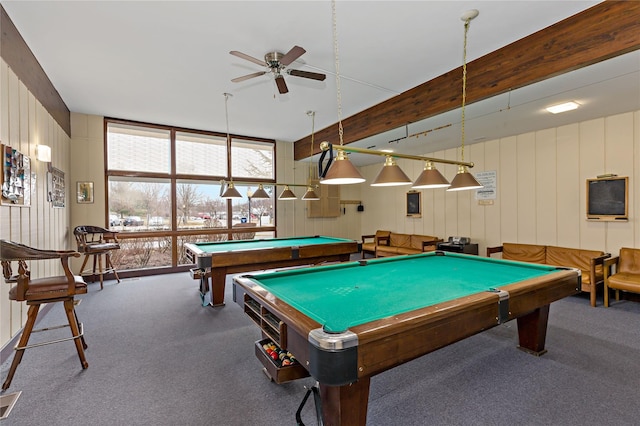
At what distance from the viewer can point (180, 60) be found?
3.34 metres

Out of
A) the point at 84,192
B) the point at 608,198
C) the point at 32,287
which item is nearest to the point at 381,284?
the point at 32,287

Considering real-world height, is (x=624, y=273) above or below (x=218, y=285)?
above

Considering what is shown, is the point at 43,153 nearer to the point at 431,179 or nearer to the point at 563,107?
the point at 431,179

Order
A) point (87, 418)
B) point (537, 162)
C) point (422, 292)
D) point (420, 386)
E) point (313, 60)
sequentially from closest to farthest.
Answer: point (87, 418) < point (422, 292) < point (420, 386) < point (313, 60) < point (537, 162)

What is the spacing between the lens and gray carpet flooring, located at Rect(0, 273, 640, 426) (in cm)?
185

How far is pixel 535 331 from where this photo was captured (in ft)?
8.45

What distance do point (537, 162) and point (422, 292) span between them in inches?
183

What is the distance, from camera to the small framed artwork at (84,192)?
530 cm

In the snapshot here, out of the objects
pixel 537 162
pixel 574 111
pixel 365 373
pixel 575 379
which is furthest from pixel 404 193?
pixel 365 373

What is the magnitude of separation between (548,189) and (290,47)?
4.80 metres

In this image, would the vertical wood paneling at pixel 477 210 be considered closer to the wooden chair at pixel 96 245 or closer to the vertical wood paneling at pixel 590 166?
the vertical wood paneling at pixel 590 166

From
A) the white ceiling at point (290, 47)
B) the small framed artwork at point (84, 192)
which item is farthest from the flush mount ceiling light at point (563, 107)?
the small framed artwork at point (84, 192)

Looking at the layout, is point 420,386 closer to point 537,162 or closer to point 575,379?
point 575,379

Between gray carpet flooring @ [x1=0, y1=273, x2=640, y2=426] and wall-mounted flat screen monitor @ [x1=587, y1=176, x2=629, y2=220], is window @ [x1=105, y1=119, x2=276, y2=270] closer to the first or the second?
gray carpet flooring @ [x1=0, y1=273, x2=640, y2=426]
